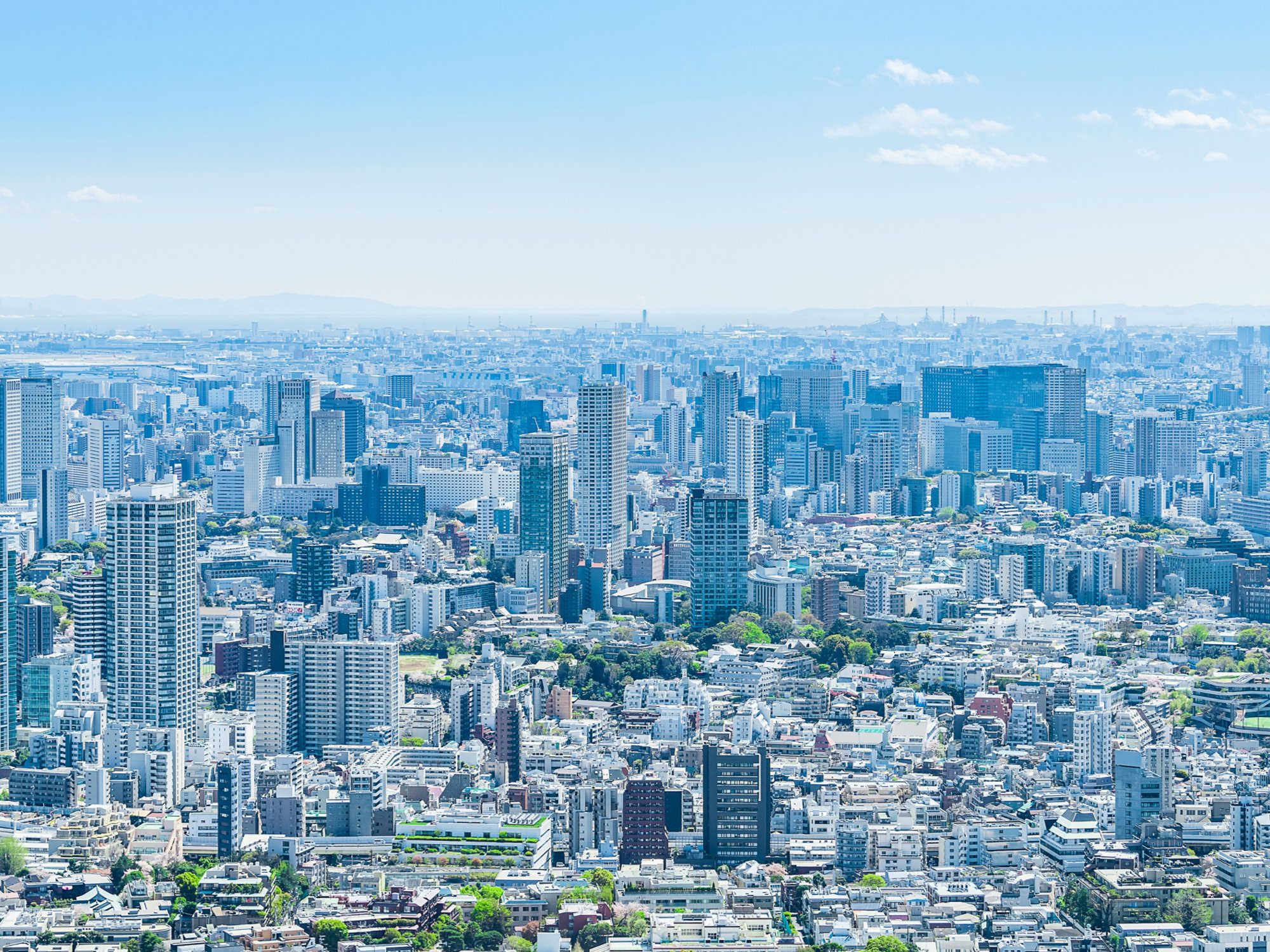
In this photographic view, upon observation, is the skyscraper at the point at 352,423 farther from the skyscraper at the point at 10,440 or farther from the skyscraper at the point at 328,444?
the skyscraper at the point at 10,440

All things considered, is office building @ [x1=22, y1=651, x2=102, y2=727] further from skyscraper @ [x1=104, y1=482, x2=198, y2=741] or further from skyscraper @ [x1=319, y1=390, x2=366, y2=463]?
skyscraper @ [x1=319, y1=390, x2=366, y2=463]

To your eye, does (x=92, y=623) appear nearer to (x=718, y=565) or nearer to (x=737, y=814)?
(x=737, y=814)

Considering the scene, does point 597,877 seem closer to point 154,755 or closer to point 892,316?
point 154,755

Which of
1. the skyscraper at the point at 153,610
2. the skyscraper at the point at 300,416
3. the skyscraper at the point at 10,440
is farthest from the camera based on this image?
the skyscraper at the point at 300,416

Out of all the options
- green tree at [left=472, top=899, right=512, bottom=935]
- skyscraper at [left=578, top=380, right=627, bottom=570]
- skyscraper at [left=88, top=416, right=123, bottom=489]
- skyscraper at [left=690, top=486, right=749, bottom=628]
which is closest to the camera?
green tree at [left=472, top=899, right=512, bottom=935]

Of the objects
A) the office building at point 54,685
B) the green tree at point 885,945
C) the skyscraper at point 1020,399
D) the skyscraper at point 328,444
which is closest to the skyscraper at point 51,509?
the skyscraper at point 328,444

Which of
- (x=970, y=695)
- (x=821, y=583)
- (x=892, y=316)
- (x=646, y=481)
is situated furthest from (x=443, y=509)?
(x=892, y=316)

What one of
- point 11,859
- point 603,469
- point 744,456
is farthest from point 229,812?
point 744,456

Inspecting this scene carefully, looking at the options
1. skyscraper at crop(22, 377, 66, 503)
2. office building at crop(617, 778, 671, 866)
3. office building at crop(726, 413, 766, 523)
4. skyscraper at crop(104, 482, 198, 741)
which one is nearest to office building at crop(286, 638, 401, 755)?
skyscraper at crop(104, 482, 198, 741)
